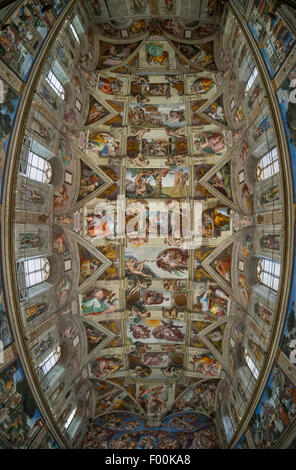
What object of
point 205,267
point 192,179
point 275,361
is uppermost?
point 192,179

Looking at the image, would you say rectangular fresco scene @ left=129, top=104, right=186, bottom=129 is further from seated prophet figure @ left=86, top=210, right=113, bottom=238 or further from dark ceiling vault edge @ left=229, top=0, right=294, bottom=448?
seated prophet figure @ left=86, top=210, right=113, bottom=238

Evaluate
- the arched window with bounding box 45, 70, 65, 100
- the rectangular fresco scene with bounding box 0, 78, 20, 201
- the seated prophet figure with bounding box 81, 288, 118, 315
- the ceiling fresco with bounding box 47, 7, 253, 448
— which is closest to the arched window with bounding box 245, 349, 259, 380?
the ceiling fresco with bounding box 47, 7, 253, 448

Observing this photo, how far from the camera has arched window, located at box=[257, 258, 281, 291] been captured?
1150 centimetres

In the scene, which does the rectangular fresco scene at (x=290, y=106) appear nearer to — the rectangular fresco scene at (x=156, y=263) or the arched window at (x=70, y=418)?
the rectangular fresco scene at (x=156, y=263)

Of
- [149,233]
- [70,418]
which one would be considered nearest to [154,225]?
[149,233]

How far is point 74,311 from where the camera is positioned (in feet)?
49.1

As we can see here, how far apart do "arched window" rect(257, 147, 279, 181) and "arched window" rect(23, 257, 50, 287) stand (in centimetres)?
1005

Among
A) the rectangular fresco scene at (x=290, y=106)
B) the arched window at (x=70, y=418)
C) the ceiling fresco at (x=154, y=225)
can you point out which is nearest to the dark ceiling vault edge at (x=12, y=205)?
the ceiling fresco at (x=154, y=225)

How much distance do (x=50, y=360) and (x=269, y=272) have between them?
10226mm

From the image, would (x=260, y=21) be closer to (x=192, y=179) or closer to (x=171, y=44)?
(x=171, y=44)

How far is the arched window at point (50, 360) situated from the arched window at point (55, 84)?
37.3 feet

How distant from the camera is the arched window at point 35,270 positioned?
466 inches

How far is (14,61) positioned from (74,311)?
10.9 m
